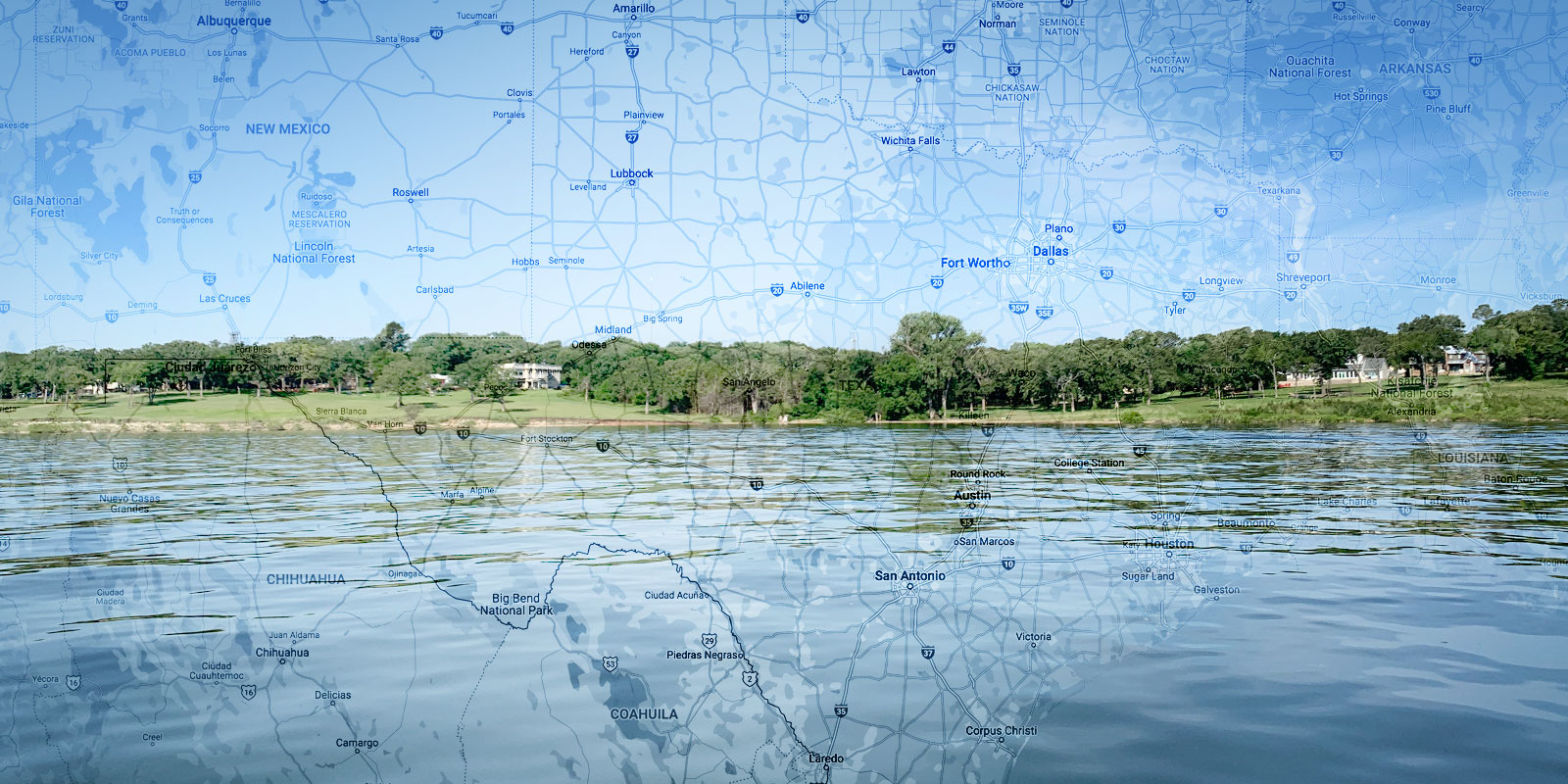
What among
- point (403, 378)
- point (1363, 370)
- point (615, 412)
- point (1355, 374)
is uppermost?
point (1363, 370)

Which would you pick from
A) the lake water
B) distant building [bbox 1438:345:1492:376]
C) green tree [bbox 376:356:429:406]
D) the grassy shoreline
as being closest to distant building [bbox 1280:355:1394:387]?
the grassy shoreline

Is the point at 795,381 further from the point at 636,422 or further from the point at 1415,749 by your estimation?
the point at 1415,749

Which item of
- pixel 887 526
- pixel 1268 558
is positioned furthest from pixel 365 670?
pixel 1268 558

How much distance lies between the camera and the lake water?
667cm

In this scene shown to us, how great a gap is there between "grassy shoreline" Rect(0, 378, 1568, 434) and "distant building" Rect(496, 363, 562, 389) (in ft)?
1.01

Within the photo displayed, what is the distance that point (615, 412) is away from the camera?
20.5 m

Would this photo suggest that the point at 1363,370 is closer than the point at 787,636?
No

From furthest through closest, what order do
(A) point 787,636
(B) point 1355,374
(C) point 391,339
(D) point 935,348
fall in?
(B) point 1355,374, (D) point 935,348, (C) point 391,339, (A) point 787,636

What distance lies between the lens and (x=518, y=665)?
8.59 metres

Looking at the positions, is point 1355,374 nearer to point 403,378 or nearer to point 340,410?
point 403,378

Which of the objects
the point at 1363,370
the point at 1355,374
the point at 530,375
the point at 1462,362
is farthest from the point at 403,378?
the point at 1462,362

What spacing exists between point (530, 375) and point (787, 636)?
10709 millimetres

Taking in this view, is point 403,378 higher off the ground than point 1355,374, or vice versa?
point 1355,374

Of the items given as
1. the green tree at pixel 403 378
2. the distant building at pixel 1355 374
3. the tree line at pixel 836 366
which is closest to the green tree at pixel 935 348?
the tree line at pixel 836 366
